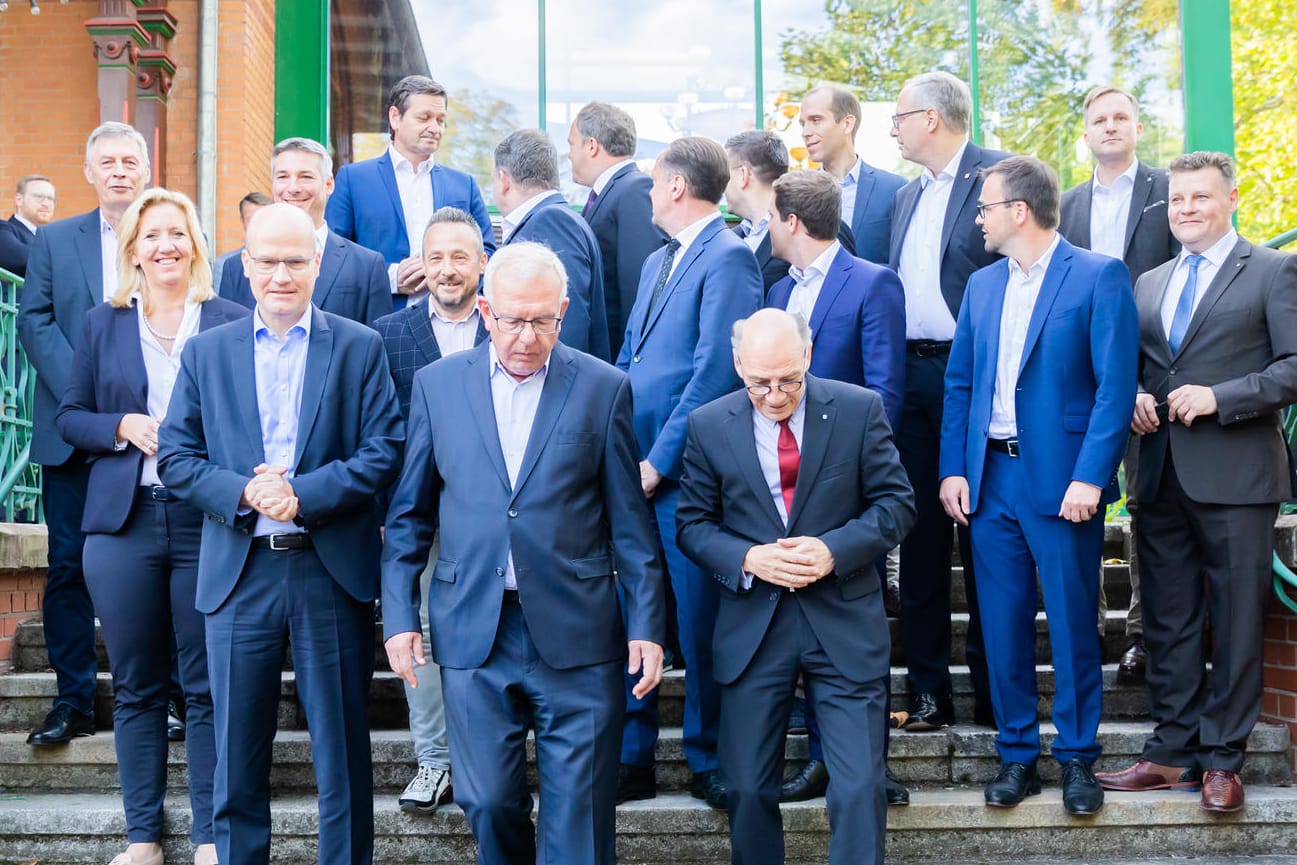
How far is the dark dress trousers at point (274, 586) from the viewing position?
3631mm

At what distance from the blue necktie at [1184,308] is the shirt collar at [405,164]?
124 inches

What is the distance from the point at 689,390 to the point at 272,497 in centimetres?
138

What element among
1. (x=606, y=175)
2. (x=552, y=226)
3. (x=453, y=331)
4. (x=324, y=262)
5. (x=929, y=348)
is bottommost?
(x=929, y=348)

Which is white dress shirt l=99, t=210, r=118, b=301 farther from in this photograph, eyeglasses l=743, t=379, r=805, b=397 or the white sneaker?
eyeglasses l=743, t=379, r=805, b=397

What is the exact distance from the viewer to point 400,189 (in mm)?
5723

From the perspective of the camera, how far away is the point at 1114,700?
16.9 ft

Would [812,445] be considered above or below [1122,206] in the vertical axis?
below

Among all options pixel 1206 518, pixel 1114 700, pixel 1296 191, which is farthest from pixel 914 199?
pixel 1296 191

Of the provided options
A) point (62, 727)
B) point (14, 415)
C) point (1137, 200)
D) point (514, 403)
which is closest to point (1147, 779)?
point (1137, 200)

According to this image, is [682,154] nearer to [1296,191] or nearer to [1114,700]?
[1114,700]

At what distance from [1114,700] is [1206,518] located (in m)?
0.95

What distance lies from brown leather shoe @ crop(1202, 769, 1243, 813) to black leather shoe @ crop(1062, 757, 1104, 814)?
38cm

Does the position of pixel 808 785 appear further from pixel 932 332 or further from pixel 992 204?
pixel 992 204

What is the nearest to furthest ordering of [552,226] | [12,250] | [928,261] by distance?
[552,226] → [928,261] → [12,250]
